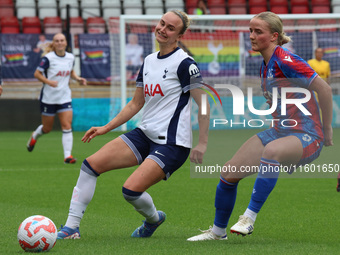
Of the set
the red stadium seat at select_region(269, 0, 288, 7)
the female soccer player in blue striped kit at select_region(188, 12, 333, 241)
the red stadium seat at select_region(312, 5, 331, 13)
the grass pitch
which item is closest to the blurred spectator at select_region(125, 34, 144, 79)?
the grass pitch

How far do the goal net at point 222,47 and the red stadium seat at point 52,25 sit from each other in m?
4.33

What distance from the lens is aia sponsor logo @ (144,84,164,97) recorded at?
5.38 metres

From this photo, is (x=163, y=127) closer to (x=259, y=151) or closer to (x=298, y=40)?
(x=259, y=151)

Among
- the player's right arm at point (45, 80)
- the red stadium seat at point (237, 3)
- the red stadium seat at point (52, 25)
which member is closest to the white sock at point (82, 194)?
the player's right arm at point (45, 80)

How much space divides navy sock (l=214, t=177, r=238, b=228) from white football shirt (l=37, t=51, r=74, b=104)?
6.63m

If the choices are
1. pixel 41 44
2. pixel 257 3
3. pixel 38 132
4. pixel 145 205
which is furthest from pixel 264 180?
pixel 257 3

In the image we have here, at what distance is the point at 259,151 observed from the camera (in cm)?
526

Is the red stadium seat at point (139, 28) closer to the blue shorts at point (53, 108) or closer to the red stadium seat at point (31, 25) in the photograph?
the red stadium seat at point (31, 25)

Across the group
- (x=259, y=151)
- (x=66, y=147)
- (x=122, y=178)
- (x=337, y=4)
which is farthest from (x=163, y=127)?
(x=337, y=4)

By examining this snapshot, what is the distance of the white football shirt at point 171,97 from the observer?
536 cm

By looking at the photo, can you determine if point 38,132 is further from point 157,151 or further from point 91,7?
point 91,7

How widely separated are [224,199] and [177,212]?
5.76 feet

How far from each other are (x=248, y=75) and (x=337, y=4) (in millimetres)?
7872

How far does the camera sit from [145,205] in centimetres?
542
